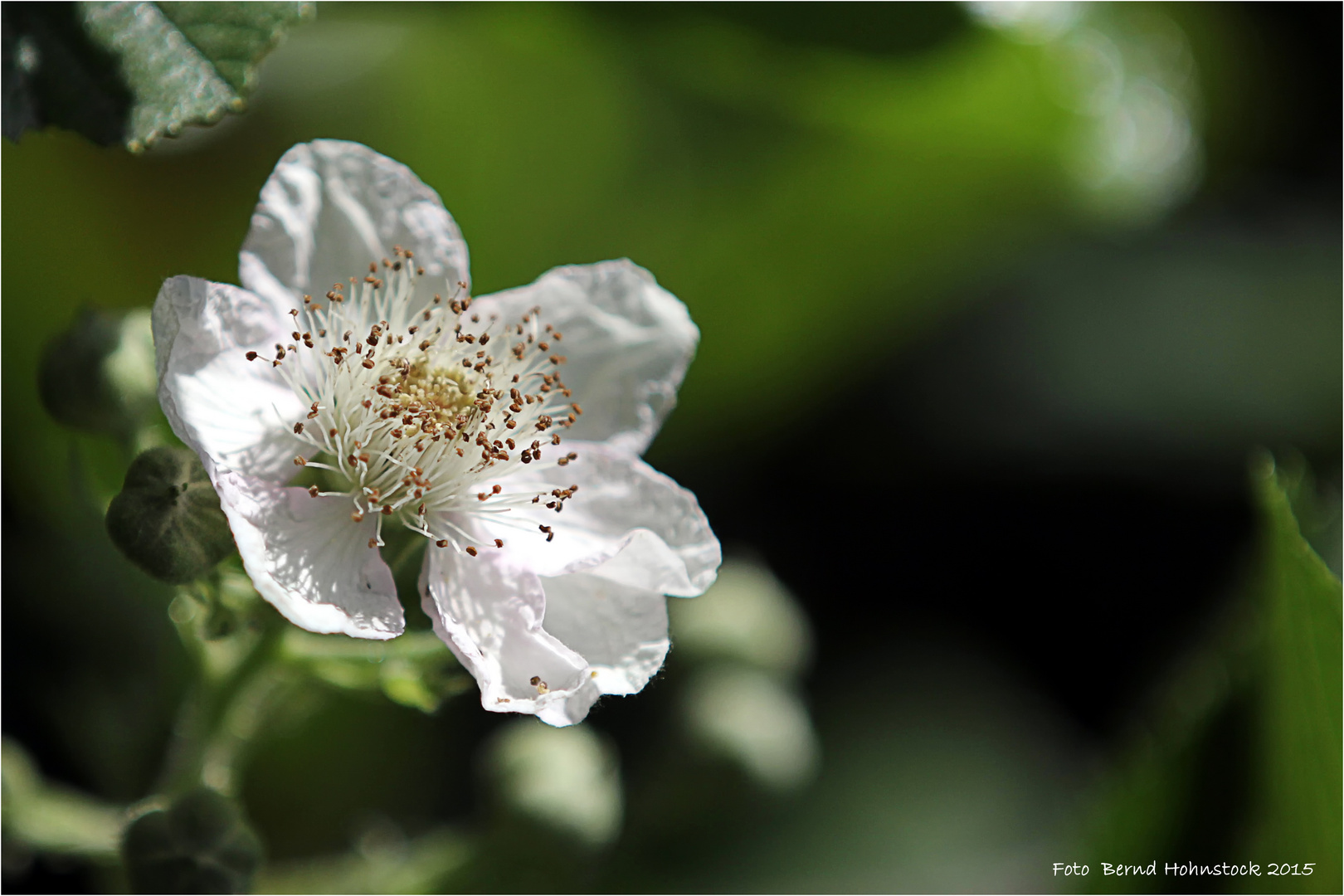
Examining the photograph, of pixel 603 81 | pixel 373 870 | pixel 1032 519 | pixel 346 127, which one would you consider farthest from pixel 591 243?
pixel 373 870

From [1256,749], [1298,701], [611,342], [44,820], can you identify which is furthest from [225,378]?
[1256,749]

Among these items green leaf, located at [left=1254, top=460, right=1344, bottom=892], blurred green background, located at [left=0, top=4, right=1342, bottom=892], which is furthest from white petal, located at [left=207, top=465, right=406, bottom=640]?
green leaf, located at [left=1254, top=460, right=1344, bottom=892]

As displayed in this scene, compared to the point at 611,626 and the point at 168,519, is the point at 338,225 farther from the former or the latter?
the point at 611,626

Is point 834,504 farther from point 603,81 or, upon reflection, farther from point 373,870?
point 373,870

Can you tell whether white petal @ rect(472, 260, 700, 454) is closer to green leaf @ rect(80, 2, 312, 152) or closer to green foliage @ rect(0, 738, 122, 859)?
green leaf @ rect(80, 2, 312, 152)

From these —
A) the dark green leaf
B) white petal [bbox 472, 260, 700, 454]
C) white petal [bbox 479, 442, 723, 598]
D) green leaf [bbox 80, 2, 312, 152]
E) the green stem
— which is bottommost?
the green stem

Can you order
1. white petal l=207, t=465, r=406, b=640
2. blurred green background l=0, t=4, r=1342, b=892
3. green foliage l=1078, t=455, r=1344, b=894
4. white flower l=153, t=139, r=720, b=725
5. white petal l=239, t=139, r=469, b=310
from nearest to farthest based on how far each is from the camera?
white petal l=207, t=465, r=406, b=640 < white flower l=153, t=139, r=720, b=725 < white petal l=239, t=139, r=469, b=310 < green foliage l=1078, t=455, r=1344, b=894 < blurred green background l=0, t=4, r=1342, b=892
